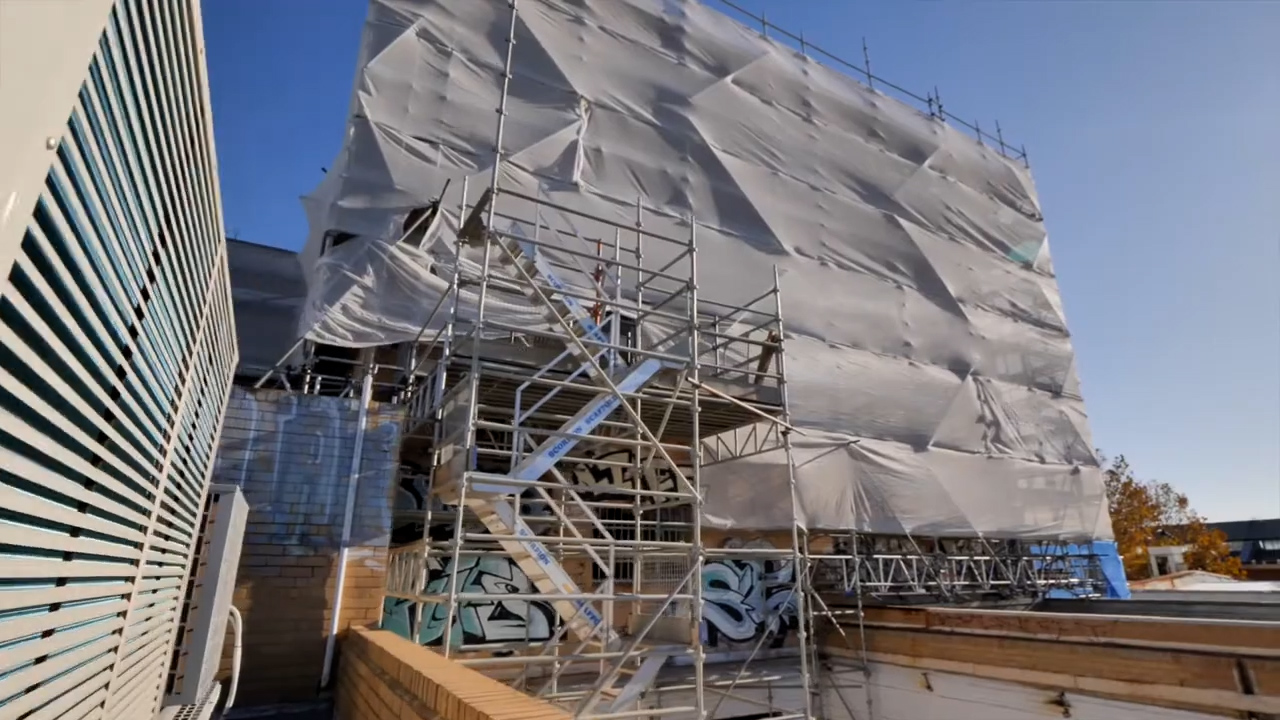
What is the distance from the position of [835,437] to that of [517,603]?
21.1 feet

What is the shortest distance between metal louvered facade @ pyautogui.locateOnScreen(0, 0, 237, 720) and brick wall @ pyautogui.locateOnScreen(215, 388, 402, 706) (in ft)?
15.1

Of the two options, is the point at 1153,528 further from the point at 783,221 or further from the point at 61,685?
the point at 61,685

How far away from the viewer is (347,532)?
7.86 metres

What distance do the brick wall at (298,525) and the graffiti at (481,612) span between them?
0.93 m

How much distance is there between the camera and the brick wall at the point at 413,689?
301 centimetres

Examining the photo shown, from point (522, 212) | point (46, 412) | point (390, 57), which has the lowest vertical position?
point (46, 412)

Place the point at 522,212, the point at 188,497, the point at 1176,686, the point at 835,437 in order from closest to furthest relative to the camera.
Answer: the point at 188,497
the point at 1176,686
the point at 522,212
the point at 835,437

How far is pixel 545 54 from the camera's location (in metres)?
12.4

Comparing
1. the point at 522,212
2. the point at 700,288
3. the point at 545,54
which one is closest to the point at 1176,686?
the point at 700,288

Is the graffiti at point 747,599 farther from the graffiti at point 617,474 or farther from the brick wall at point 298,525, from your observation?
the brick wall at point 298,525

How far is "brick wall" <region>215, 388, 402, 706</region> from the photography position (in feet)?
23.5

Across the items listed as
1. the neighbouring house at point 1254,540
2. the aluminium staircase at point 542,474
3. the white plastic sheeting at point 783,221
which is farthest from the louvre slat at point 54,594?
the neighbouring house at point 1254,540

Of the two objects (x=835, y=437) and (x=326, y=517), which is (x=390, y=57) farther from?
(x=835, y=437)

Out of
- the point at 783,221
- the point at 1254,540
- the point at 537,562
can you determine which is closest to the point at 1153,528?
the point at 1254,540
